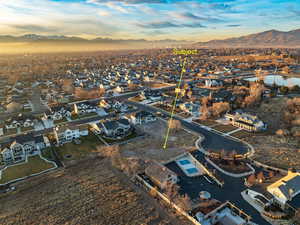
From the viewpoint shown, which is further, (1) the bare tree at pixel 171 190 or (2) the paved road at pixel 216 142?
(2) the paved road at pixel 216 142

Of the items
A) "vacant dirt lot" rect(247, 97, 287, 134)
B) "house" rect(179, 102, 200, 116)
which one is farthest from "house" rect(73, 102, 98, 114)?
"vacant dirt lot" rect(247, 97, 287, 134)

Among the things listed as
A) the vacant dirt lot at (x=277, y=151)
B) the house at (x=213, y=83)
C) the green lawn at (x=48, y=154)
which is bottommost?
the green lawn at (x=48, y=154)

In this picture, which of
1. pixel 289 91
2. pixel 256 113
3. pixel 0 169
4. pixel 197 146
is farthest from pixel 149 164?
pixel 289 91

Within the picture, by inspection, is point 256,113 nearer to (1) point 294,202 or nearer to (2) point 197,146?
(2) point 197,146

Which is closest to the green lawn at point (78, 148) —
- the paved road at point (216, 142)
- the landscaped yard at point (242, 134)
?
the paved road at point (216, 142)

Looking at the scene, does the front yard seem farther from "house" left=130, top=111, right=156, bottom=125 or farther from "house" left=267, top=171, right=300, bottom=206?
"house" left=267, top=171, right=300, bottom=206

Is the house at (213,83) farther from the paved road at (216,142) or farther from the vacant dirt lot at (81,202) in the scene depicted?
the vacant dirt lot at (81,202)
